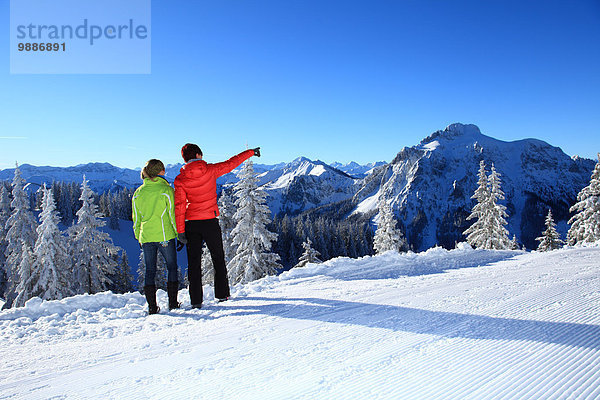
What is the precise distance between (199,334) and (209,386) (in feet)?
3.97

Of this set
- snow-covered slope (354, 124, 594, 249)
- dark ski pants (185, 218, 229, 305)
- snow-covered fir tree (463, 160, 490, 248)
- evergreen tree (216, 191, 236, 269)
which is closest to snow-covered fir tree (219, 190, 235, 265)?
evergreen tree (216, 191, 236, 269)

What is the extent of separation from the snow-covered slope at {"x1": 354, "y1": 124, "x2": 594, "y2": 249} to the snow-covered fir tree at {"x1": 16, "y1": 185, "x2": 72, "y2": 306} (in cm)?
13520

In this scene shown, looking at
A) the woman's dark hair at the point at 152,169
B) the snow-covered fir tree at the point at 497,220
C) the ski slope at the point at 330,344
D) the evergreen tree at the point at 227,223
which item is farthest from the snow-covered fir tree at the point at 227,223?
the snow-covered fir tree at the point at 497,220

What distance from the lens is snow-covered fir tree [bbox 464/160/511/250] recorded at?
25203 millimetres

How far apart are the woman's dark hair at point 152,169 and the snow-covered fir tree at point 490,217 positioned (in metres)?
26.0

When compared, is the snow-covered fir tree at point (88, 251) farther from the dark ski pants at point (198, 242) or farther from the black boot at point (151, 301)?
the dark ski pants at point (198, 242)

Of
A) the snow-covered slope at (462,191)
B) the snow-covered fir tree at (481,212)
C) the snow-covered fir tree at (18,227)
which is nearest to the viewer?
the snow-covered fir tree at (18,227)

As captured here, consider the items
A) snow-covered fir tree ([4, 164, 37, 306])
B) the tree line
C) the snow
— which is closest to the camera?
the tree line

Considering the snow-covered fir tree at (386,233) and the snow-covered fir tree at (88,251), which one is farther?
the snow-covered fir tree at (386,233)

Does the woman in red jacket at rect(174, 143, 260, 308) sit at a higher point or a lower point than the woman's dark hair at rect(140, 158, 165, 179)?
lower

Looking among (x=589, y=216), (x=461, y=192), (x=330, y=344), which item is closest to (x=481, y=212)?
(x=589, y=216)

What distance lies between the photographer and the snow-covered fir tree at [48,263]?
2034cm

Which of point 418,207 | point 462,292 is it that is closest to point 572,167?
point 418,207

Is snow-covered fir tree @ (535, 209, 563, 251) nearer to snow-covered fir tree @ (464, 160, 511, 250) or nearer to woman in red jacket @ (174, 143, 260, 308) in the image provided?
snow-covered fir tree @ (464, 160, 511, 250)
